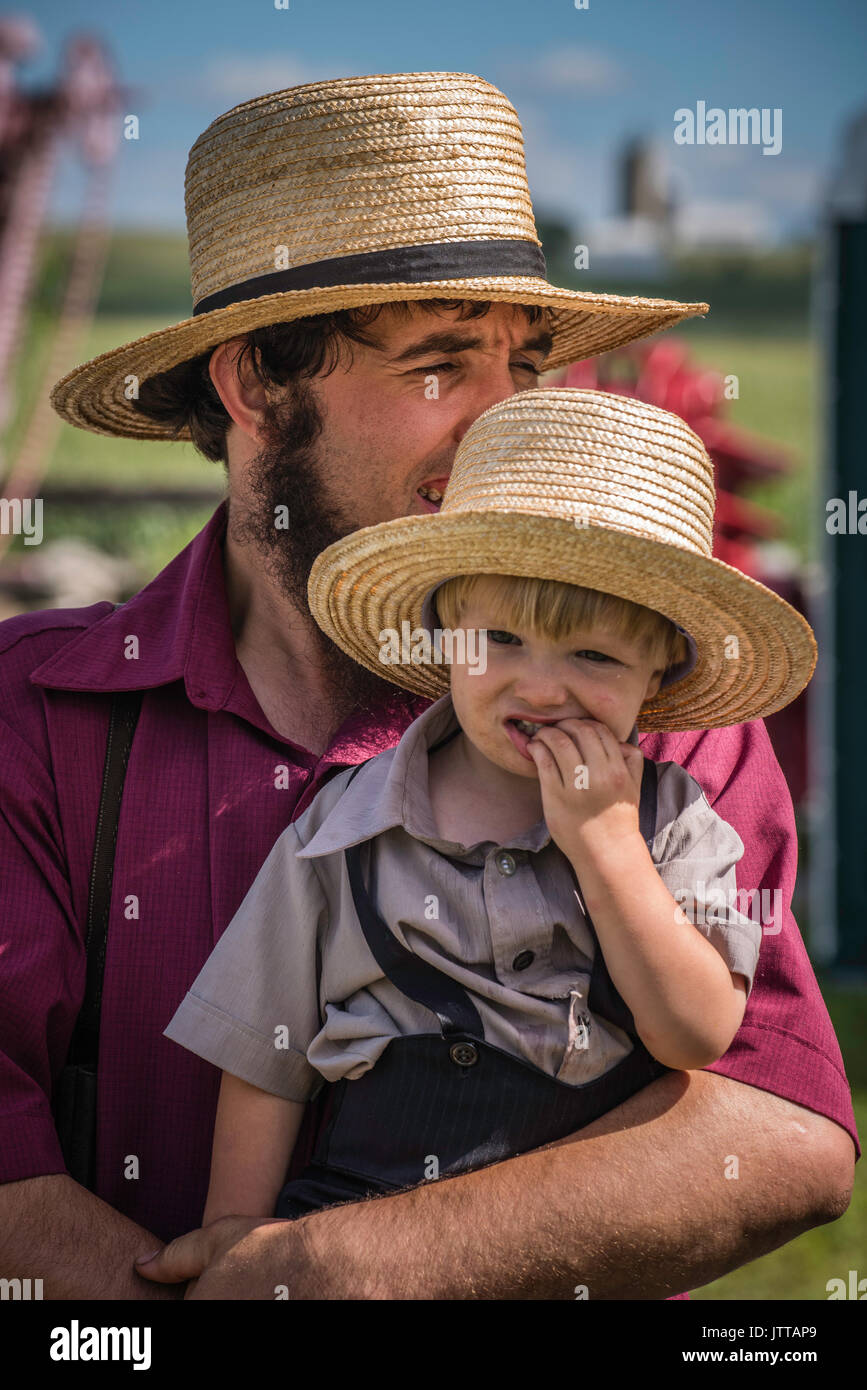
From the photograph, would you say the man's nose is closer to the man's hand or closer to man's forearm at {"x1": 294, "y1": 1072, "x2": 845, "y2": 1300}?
man's forearm at {"x1": 294, "y1": 1072, "x2": 845, "y2": 1300}

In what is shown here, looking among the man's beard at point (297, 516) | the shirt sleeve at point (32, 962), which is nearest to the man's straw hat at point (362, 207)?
the man's beard at point (297, 516)

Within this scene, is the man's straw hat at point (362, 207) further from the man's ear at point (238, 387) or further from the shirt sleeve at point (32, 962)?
the shirt sleeve at point (32, 962)

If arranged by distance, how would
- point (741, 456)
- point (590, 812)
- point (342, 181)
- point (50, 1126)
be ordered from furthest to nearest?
point (741, 456)
point (342, 181)
point (50, 1126)
point (590, 812)

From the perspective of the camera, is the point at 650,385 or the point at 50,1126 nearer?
the point at 50,1126

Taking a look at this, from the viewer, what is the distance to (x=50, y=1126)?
7.03 feet

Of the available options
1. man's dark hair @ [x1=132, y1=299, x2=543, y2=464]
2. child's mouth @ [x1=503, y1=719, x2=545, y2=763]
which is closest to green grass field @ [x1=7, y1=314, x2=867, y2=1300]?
man's dark hair @ [x1=132, y1=299, x2=543, y2=464]

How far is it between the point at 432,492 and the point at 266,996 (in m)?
1.11

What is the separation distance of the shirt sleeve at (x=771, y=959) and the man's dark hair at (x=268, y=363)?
1.00 metres

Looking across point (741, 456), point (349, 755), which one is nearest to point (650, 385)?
point (741, 456)

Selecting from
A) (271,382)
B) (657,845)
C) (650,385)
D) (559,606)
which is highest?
(650,385)

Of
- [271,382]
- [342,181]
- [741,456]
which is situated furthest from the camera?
[741,456]

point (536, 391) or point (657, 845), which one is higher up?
point (536, 391)
